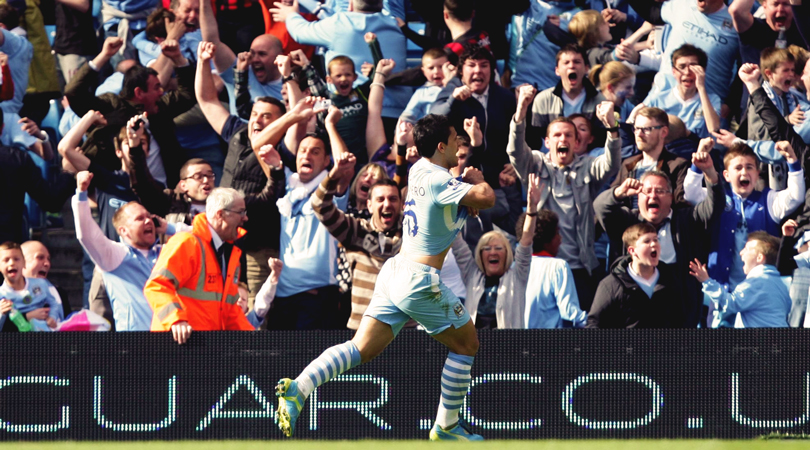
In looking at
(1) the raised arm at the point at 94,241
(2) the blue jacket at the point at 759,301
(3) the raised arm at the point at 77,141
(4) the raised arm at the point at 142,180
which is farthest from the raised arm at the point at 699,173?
(3) the raised arm at the point at 77,141

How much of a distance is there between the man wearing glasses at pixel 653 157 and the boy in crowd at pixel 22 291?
5.20m

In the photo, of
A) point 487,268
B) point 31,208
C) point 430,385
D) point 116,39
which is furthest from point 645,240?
point 31,208

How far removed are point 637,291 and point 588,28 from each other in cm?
389

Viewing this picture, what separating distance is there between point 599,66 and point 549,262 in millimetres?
2770

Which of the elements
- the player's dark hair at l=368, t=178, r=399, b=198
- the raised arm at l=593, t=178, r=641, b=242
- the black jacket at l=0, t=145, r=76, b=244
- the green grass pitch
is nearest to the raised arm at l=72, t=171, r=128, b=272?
the black jacket at l=0, t=145, r=76, b=244

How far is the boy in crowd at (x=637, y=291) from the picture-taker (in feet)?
29.4

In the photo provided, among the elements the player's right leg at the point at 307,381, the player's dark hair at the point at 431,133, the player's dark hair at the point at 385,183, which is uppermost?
the player's dark hair at the point at 431,133

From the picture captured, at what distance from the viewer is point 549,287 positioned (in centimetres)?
949

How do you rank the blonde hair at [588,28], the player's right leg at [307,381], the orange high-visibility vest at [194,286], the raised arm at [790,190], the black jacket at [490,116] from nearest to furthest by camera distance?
the player's right leg at [307,381]
the orange high-visibility vest at [194,286]
the raised arm at [790,190]
the black jacket at [490,116]
the blonde hair at [588,28]

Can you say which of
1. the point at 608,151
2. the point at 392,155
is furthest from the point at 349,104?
the point at 608,151

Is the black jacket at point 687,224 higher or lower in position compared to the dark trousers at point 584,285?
higher

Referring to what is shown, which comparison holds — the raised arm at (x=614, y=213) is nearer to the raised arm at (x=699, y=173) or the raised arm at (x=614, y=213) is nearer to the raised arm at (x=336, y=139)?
the raised arm at (x=699, y=173)

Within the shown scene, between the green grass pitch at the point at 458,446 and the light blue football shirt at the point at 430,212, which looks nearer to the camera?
the green grass pitch at the point at 458,446

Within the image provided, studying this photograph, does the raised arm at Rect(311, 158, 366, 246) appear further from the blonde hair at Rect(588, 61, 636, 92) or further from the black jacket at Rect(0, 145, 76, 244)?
the blonde hair at Rect(588, 61, 636, 92)
